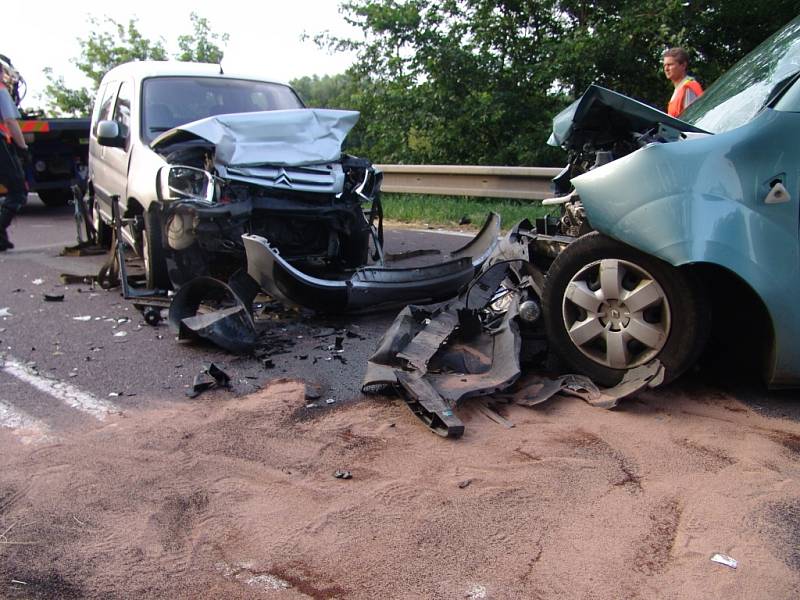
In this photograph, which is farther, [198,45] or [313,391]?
[198,45]

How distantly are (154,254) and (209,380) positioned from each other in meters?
2.34

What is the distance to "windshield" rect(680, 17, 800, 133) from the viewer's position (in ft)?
12.6

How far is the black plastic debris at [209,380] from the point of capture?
422 centimetres

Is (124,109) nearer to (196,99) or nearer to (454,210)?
(196,99)

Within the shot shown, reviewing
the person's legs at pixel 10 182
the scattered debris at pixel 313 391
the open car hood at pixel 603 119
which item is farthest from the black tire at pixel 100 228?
the open car hood at pixel 603 119

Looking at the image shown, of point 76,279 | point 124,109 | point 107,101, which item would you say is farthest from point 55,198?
point 124,109

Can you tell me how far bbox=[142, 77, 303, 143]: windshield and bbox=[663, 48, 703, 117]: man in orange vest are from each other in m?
3.77

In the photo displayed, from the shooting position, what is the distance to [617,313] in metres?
3.85

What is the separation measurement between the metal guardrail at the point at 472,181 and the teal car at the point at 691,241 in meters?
5.42

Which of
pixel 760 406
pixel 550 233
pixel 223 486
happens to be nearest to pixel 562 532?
pixel 223 486

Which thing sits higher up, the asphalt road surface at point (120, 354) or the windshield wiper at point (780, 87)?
the windshield wiper at point (780, 87)

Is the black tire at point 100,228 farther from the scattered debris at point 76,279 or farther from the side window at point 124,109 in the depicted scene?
the side window at point 124,109

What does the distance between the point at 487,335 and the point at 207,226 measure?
7.38 feet

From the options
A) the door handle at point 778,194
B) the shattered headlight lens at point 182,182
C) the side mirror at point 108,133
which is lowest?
the shattered headlight lens at point 182,182
